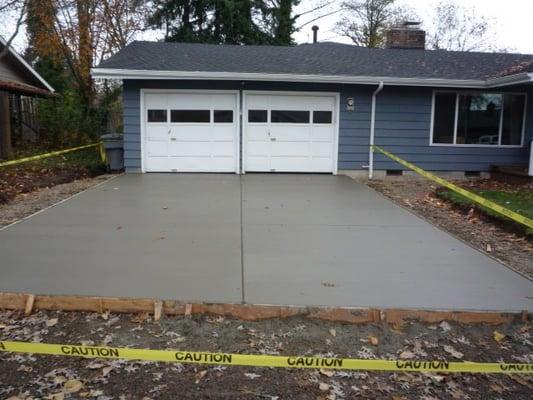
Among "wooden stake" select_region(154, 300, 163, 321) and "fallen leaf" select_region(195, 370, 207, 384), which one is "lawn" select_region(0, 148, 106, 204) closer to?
"wooden stake" select_region(154, 300, 163, 321)

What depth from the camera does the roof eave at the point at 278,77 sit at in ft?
37.6

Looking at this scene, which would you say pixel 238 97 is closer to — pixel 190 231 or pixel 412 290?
pixel 190 231

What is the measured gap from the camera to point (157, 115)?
1235 cm

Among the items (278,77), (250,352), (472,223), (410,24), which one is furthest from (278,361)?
(410,24)

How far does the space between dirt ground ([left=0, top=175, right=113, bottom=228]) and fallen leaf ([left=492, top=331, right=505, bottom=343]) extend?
6.16m

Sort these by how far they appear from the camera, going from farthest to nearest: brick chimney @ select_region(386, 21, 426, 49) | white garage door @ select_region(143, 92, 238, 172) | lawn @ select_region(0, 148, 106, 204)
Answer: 1. brick chimney @ select_region(386, 21, 426, 49)
2. white garage door @ select_region(143, 92, 238, 172)
3. lawn @ select_region(0, 148, 106, 204)

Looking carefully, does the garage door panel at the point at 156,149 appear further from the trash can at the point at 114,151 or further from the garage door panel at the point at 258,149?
the garage door panel at the point at 258,149

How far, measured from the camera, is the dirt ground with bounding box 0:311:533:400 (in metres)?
2.96

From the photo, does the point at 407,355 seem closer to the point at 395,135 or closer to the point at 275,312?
the point at 275,312

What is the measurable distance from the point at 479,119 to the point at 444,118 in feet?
3.10

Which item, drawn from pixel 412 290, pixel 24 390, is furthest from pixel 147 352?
pixel 412 290

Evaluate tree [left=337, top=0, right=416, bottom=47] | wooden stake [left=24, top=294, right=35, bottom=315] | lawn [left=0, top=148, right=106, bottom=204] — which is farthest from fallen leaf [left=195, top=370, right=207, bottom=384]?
tree [left=337, top=0, right=416, bottom=47]

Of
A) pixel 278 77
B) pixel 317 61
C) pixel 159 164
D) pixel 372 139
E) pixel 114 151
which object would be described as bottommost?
pixel 159 164

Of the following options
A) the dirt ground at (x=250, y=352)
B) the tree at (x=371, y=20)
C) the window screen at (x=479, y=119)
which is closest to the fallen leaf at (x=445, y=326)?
the dirt ground at (x=250, y=352)
